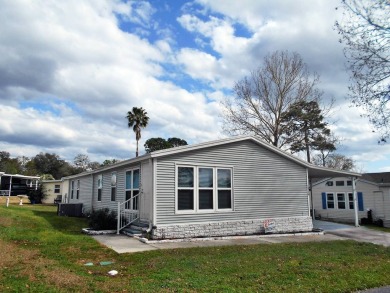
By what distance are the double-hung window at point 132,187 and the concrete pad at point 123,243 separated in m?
1.66

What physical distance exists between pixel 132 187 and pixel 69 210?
7781 mm

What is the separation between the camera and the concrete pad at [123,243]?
8952mm

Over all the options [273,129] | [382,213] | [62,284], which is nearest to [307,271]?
[62,284]

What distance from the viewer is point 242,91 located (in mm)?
26625

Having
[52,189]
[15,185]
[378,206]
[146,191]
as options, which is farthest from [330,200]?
[15,185]

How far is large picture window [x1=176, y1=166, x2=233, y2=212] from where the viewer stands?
11.6 metres

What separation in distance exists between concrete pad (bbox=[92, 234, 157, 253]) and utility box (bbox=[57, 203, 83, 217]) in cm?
859

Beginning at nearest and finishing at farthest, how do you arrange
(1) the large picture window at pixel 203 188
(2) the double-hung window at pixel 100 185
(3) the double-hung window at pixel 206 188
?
(1) the large picture window at pixel 203 188 < (3) the double-hung window at pixel 206 188 < (2) the double-hung window at pixel 100 185

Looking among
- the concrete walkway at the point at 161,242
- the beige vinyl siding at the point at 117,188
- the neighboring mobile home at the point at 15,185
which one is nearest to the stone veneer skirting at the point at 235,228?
the concrete walkway at the point at 161,242

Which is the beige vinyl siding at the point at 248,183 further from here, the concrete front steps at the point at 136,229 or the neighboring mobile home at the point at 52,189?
the neighboring mobile home at the point at 52,189

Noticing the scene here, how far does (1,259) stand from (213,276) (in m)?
4.53

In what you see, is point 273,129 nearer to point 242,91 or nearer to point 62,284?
point 242,91

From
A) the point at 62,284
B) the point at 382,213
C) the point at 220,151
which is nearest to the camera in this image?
the point at 62,284

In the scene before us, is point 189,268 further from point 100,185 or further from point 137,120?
point 137,120
